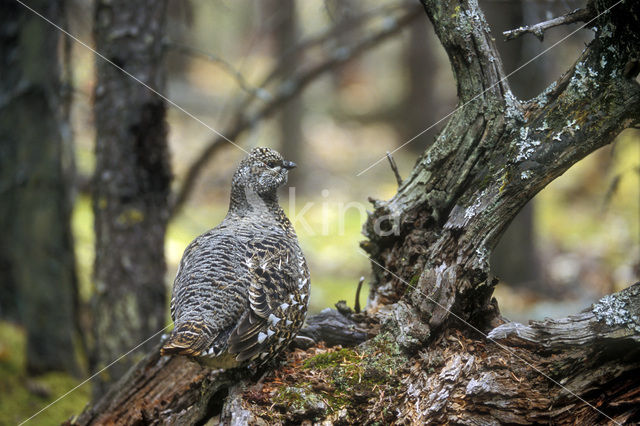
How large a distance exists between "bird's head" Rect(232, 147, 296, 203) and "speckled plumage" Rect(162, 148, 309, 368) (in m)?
0.25

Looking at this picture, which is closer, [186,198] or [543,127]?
[543,127]

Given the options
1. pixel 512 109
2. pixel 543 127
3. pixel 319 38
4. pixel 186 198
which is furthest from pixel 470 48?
pixel 186 198

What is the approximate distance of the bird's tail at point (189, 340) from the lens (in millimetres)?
3051

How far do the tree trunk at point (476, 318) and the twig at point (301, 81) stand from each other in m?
3.60

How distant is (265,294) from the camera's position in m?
3.64

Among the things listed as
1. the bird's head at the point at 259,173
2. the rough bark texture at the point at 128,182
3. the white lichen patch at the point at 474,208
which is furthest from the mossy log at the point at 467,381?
the rough bark texture at the point at 128,182

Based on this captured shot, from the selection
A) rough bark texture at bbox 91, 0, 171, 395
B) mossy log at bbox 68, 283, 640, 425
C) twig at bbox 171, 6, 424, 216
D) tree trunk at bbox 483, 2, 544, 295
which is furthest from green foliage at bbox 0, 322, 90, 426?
tree trunk at bbox 483, 2, 544, 295

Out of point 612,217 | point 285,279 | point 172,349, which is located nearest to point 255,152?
point 285,279

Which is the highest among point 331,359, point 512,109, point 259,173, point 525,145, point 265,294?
point 512,109

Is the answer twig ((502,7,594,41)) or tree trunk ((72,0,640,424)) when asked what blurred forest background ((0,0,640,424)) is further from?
twig ((502,7,594,41))

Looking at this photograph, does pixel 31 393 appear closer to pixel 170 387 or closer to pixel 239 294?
pixel 170 387

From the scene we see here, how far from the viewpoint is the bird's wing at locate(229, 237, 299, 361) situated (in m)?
3.47

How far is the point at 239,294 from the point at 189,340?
54 cm

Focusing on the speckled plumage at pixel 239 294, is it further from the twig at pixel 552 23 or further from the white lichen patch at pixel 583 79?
the white lichen patch at pixel 583 79
